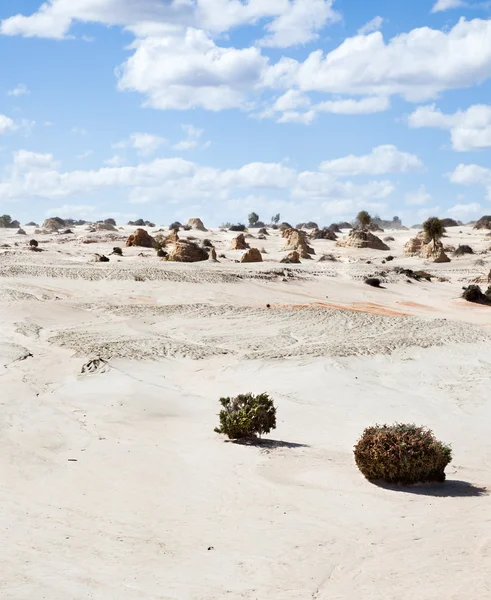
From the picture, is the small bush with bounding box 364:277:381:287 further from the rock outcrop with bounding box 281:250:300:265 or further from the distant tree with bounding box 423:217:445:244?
the distant tree with bounding box 423:217:445:244

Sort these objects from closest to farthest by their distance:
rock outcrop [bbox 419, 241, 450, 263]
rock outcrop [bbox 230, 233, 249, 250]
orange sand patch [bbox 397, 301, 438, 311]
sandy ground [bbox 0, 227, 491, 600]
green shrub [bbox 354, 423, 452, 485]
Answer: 1. sandy ground [bbox 0, 227, 491, 600]
2. green shrub [bbox 354, 423, 452, 485]
3. orange sand patch [bbox 397, 301, 438, 311]
4. rock outcrop [bbox 419, 241, 450, 263]
5. rock outcrop [bbox 230, 233, 249, 250]

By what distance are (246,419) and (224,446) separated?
0.70 metres

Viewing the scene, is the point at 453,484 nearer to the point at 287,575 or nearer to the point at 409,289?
the point at 287,575

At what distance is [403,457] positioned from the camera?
1153 centimetres

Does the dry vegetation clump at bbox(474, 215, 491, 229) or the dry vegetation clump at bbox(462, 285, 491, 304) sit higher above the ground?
the dry vegetation clump at bbox(474, 215, 491, 229)

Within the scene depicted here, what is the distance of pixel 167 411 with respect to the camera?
55.6 ft

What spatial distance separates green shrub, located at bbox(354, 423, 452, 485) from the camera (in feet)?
37.9

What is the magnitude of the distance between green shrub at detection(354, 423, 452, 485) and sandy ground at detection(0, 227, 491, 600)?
0.86 feet

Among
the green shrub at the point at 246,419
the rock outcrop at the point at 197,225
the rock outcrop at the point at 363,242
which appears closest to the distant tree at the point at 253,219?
the rock outcrop at the point at 197,225

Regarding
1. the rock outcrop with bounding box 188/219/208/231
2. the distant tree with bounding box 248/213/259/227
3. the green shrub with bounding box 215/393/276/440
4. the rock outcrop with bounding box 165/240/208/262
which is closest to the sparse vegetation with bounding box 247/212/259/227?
the distant tree with bounding box 248/213/259/227

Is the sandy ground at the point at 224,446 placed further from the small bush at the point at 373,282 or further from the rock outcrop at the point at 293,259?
the rock outcrop at the point at 293,259

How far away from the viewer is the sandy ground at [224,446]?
822 cm

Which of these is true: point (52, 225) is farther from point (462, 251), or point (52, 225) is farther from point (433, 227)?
point (462, 251)

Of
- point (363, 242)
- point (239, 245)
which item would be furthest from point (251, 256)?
point (363, 242)
